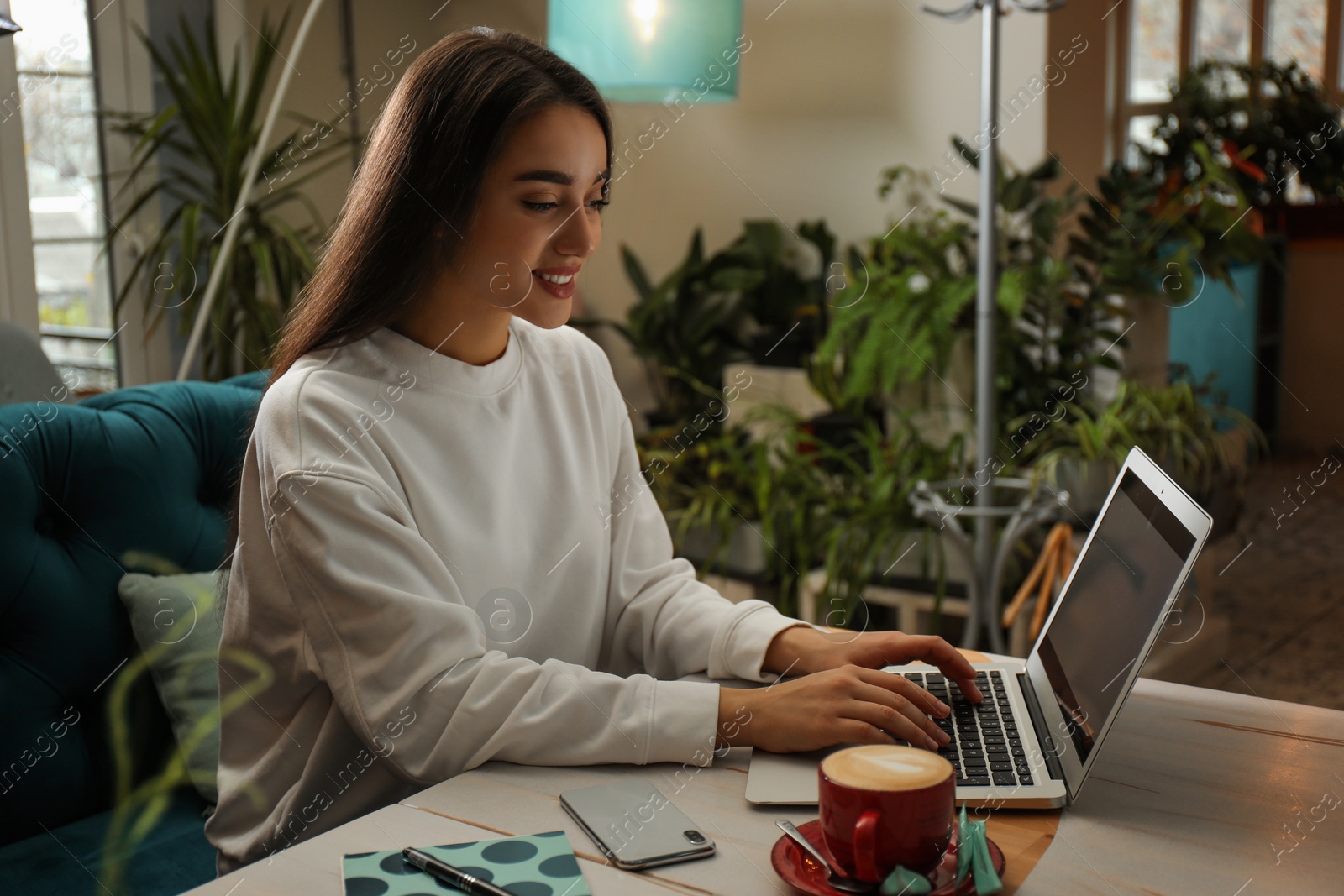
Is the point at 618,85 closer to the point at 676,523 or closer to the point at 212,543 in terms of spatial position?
the point at 676,523

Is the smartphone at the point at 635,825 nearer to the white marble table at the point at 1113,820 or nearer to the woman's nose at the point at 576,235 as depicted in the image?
the white marble table at the point at 1113,820

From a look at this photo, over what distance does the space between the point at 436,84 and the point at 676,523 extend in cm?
185

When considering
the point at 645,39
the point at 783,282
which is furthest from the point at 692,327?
the point at 645,39

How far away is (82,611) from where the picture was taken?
1343 millimetres

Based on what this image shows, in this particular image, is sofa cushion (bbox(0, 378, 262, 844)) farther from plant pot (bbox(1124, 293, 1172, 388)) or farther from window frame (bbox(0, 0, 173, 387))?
plant pot (bbox(1124, 293, 1172, 388))

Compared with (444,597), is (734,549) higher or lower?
lower

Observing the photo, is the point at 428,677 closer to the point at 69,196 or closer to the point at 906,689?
the point at 906,689

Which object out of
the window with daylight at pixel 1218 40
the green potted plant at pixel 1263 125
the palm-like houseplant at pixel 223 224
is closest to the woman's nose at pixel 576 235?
the palm-like houseplant at pixel 223 224

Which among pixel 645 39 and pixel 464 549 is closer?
pixel 464 549

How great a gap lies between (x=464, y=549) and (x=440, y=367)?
20 centimetres

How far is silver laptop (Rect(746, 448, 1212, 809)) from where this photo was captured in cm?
88

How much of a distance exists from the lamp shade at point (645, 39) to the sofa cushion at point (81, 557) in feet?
4.60

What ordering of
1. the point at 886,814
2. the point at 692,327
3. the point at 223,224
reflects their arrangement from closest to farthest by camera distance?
1. the point at 886,814
2. the point at 223,224
3. the point at 692,327

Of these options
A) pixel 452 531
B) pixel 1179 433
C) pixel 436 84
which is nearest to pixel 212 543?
pixel 452 531
